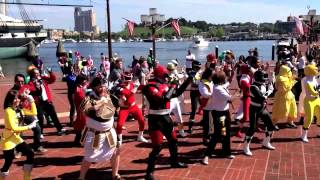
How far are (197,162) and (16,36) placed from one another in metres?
74.1

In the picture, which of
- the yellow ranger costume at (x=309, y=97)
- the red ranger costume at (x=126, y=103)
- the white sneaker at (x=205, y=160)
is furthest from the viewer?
the yellow ranger costume at (x=309, y=97)

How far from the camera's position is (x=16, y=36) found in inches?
2997

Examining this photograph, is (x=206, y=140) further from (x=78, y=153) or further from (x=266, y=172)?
(x=78, y=153)

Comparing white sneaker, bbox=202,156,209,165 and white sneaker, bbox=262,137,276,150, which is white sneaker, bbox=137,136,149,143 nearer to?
white sneaker, bbox=202,156,209,165

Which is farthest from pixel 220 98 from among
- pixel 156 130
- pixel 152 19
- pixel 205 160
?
pixel 152 19

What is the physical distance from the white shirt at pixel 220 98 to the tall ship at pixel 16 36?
65.6 metres

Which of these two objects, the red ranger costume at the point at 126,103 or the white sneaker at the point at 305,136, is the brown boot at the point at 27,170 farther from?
the white sneaker at the point at 305,136

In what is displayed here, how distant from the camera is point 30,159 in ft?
20.5

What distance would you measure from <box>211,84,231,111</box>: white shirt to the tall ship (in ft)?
215

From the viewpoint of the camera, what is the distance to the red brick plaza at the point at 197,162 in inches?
278

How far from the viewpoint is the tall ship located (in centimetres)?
7412

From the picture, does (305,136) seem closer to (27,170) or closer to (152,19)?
(27,170)

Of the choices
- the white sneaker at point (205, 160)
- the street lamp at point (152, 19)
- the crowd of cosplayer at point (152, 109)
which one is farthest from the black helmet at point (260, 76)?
the street lamp at point (152, 19)

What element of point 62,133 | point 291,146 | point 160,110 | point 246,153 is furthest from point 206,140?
point 62,133
